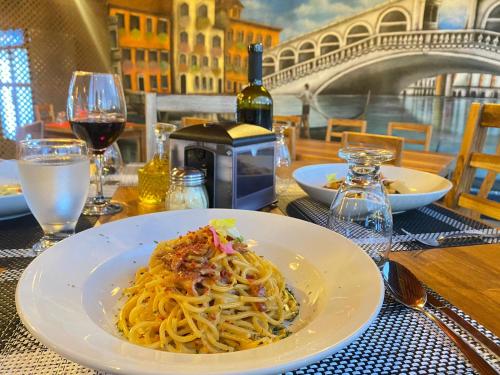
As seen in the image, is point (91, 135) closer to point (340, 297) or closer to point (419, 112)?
point (340, 297)

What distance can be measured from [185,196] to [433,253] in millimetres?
577

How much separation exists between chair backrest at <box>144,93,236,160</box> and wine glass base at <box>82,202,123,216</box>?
1150 mm

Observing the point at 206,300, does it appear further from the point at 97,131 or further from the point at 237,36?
the point at 237,36

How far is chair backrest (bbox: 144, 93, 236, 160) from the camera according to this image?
2.44m

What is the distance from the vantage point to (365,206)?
32.2 inches

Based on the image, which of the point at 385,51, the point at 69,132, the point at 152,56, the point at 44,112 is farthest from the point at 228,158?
the point at 44,112

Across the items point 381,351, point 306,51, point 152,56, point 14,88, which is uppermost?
point 306,51

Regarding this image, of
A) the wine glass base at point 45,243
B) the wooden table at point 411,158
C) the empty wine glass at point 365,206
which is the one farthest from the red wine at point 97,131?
the wooden table at point 411,158

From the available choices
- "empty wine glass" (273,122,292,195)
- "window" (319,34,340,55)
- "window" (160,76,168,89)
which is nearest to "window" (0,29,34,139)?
"window" (160,76,168,89)

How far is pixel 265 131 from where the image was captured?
117 centimetres

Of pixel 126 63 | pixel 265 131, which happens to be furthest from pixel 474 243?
pixel 126 63

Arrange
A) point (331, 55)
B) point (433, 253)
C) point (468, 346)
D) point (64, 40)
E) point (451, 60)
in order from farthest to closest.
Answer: point (64, 40) → point (331, 55) → point (451, 60) → point (433, 253) → point (468, 346)

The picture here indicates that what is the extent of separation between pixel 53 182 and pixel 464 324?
759mm

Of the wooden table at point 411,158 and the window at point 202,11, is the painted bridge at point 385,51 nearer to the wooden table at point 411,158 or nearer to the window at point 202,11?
the window at point 202,11
